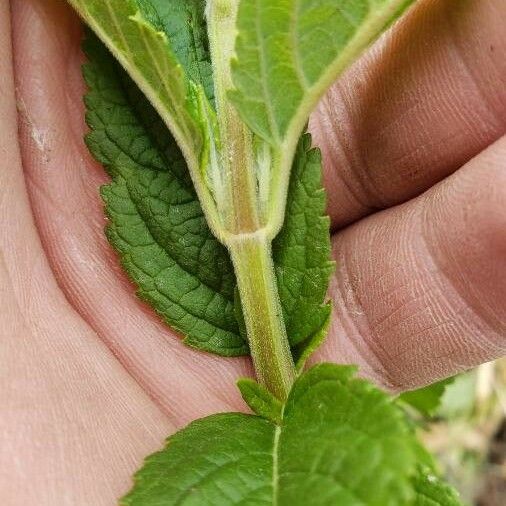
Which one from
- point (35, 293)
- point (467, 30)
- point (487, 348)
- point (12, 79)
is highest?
point (12, 79)

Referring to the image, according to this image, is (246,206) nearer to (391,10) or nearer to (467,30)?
(391,10)

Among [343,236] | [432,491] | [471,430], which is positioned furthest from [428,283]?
[471,430]

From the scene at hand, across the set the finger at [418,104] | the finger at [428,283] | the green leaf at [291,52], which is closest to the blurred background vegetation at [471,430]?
the finger at [428,283]

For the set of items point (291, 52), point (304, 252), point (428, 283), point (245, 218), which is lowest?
point (428, 283)

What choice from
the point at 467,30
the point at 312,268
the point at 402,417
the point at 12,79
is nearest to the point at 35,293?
the point at 12,79

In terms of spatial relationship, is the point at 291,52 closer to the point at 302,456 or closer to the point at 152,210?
the point at 152,210

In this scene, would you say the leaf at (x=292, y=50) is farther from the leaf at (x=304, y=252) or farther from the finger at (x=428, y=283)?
the finger at (x=428, y=283)
